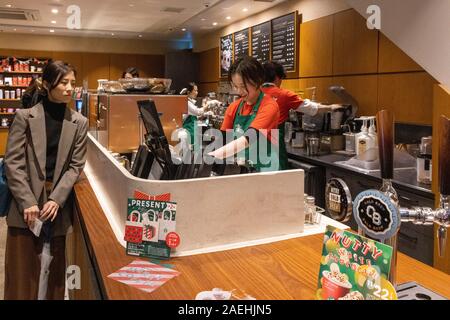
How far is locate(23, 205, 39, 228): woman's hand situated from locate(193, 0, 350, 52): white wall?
3600 mm

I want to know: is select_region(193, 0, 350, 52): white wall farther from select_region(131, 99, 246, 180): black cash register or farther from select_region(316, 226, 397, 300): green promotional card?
select_region(316, 226, 397, 300): green promotional card

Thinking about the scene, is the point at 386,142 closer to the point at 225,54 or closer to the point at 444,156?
the point at 444,156

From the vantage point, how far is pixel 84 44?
383 inches

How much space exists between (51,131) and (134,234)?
45.1 inches

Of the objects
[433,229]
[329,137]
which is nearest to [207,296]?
[433,229]

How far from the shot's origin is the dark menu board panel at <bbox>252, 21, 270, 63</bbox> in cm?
588

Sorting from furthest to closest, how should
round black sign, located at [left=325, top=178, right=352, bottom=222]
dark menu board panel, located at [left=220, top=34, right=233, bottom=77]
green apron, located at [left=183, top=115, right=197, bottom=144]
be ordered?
dark menu board panel, located at [left=220, top=34, right=233, bottom=77], green apron, located at [left=183, top=115, right=197, bottom=144], round black sign, located at [left=325, top=178, right=352, bottom=222]

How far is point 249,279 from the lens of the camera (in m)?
1.10

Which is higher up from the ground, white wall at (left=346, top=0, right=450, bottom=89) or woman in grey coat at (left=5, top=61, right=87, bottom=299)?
white wall at (left=346, top=0, right=450, bottom=89)

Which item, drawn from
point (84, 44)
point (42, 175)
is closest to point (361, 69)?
→ point (42, 175)

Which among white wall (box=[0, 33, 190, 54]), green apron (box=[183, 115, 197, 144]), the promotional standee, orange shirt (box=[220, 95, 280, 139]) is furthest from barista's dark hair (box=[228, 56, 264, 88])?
white wall (box=[0, 33, 190, 54])

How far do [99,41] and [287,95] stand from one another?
7694 mm

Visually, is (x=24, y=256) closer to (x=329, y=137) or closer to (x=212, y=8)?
(x=329, y=137)

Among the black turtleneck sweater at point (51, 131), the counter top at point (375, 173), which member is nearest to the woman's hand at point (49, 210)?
the black turtleneck sweater at point (51, 131)
